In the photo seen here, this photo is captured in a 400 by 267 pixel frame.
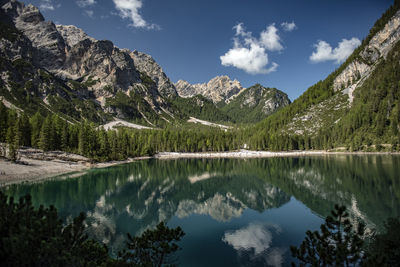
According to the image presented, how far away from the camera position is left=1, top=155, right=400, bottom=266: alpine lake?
22625 millimetres

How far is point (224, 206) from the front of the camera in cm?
3866

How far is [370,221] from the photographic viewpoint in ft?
85.8

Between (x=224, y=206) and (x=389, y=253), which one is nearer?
(x=389, y=253)

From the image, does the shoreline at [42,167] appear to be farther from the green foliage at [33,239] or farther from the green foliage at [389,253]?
the green foliage at [389,253]

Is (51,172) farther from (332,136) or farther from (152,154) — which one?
(332,136)

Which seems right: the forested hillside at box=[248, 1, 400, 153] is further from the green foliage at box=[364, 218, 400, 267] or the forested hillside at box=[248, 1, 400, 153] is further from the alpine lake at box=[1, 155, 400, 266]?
the green foliage at box=[364, 218, 400, 267]

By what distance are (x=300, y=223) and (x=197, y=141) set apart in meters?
129

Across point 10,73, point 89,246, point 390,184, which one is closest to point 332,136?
point 390,184

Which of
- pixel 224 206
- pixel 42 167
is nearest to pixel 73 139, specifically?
pixel 42 167

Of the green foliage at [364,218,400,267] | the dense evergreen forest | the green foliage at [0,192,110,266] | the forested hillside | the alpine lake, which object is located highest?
the forested hillside

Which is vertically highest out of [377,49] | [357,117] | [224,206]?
[377,49]

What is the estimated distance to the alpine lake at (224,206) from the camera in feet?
74.2

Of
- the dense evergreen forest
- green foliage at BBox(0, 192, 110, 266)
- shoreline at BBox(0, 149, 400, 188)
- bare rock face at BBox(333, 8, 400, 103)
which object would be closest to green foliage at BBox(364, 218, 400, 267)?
green foliage at BBox(0, 192, 110, 266)

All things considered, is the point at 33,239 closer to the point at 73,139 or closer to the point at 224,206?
the point at 224,206
